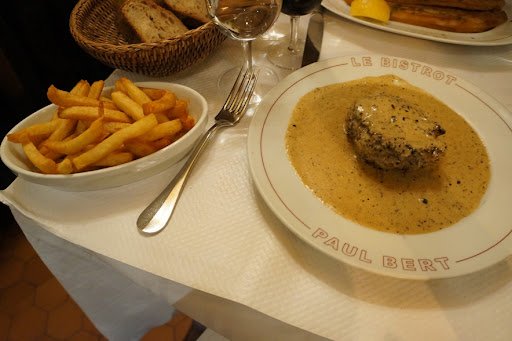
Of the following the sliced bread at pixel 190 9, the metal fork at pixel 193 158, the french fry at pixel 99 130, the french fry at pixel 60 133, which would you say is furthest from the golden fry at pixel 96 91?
the sliced bread at pixel 190 9

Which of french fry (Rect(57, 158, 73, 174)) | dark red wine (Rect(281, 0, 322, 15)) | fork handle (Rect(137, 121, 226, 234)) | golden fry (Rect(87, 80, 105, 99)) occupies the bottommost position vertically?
fork handle (Rect(137, 121, 226, 234))

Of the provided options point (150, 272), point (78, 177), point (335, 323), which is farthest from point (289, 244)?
point (78, 177)

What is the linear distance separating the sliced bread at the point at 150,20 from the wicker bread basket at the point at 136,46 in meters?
0.06

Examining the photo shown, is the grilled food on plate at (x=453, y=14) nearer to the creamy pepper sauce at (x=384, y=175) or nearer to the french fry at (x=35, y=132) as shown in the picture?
the creamy pepper sauce at (x=384, y=175)

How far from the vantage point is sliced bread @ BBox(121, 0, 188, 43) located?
1327 millimetres

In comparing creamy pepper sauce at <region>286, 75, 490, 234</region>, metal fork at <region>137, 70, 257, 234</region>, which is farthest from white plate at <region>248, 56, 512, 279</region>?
metal fork at <region>137, 70, 257, 234</region>

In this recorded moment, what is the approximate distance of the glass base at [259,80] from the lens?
132cm

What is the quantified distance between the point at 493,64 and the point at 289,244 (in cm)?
115

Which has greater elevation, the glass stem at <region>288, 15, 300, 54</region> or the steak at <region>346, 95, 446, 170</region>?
the glass stem at <region>288, 15, 300, 54</region>

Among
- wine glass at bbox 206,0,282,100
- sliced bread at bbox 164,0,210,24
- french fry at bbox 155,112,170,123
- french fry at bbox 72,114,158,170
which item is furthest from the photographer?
sliced bread at bbox 164,0,210,24

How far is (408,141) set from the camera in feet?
3.19

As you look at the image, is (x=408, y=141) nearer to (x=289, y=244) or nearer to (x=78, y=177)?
(x=289, y=244)

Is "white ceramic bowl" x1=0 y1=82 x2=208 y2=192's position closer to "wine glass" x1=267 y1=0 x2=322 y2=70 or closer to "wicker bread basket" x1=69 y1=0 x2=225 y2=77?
"wicker bread basket" x1=69 y1=0 x2=225 y2=77

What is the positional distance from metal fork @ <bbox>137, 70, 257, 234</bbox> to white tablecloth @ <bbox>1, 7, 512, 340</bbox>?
3cm
